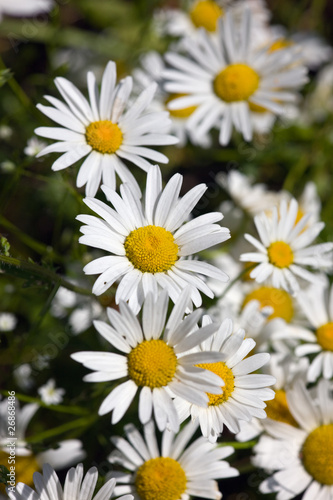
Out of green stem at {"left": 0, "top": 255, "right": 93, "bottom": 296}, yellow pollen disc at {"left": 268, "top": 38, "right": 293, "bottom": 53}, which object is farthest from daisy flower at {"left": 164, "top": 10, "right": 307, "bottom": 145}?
green stem at {"left": 0, "top": 255, "right": 93, "bottom": 296}

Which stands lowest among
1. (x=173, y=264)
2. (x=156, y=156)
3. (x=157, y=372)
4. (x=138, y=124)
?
(x=157, y=372)

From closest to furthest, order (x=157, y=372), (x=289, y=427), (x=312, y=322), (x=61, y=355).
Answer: (x=157, y=372) < (x=289, y=427) < (x=312, y=322) < (x=61, y=355)

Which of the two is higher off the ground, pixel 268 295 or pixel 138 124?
pixel 138 124

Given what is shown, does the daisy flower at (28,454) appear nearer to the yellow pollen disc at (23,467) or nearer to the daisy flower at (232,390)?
the yellow pollen disc at (23,467)

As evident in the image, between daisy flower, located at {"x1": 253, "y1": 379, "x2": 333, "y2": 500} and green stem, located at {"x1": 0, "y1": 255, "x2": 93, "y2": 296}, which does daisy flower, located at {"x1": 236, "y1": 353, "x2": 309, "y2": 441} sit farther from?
green stem, located at {"x1": 0, "y1": 255, "x2": 93, "y2": 296}

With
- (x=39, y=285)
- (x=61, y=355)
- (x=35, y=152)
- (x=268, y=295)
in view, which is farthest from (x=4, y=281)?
(x=268, y=295)

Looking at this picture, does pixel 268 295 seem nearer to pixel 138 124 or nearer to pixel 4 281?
pixel 138 124

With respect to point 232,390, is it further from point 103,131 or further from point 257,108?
point 257,108

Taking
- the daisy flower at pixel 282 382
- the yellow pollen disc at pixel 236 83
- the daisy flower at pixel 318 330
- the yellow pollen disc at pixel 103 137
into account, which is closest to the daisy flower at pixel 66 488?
the daisy flower at pixel 282 382
